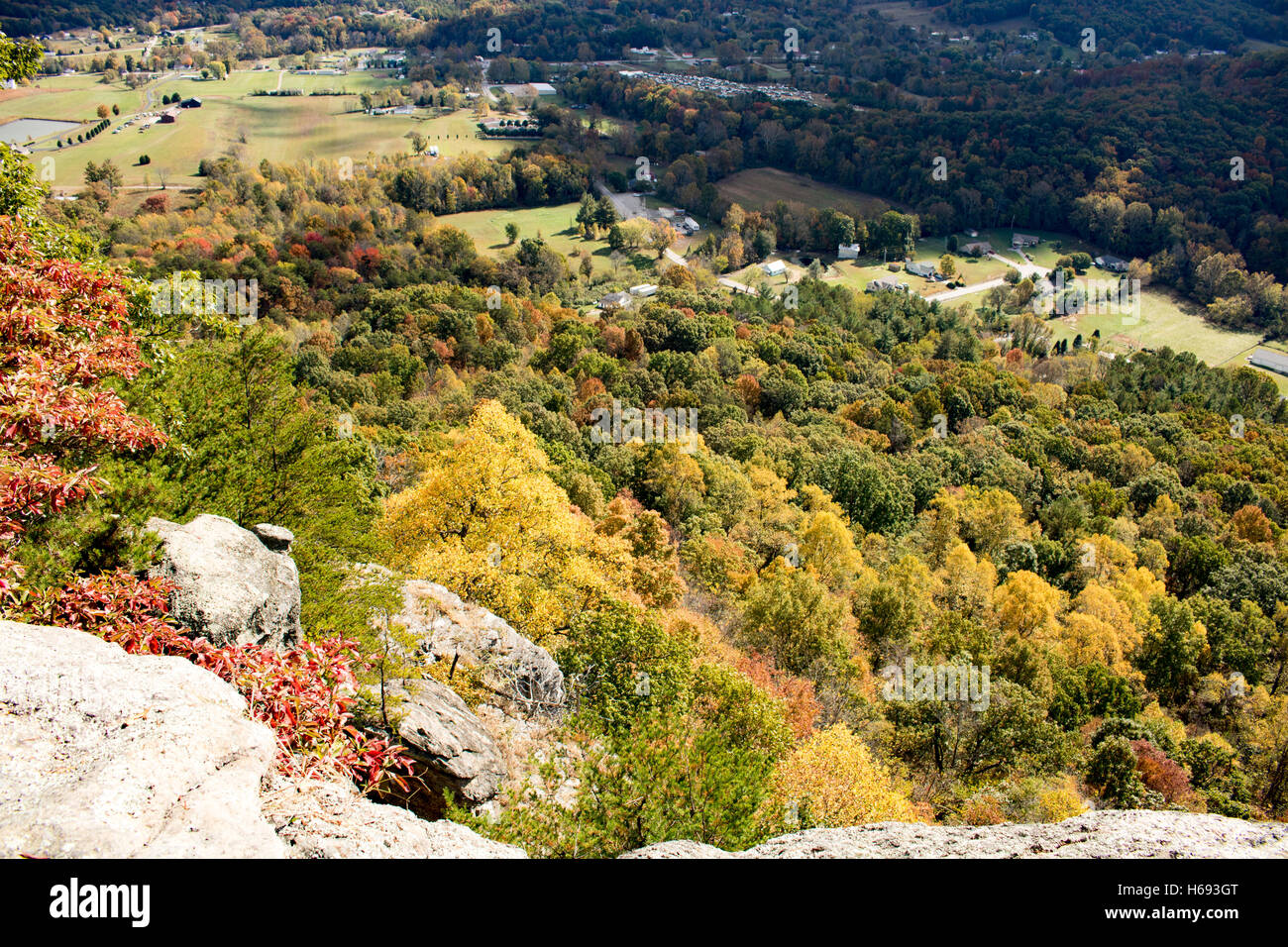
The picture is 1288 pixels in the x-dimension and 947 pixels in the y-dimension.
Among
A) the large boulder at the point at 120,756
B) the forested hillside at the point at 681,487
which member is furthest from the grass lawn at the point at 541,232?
the large boulder at the point at 120,756

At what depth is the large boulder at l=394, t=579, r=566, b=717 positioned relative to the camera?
2108cm

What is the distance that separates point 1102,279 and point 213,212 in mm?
153151

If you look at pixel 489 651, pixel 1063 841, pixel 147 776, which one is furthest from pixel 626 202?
pixel 147 776

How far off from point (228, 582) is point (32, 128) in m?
177

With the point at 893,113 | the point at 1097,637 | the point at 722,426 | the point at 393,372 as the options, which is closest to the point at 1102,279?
the point at 893,113

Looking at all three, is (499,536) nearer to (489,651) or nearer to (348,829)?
(489,651)

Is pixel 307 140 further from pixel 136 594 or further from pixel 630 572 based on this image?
pixel 136 594

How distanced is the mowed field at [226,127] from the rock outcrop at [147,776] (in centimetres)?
14603

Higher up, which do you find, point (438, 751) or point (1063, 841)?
point (1063, 841)

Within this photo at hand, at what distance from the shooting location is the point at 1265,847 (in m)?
9.23

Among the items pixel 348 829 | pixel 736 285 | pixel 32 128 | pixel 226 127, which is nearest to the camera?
pixel 348 829

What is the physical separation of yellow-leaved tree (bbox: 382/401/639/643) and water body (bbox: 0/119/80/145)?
6006 inches

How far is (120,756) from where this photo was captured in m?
7.95

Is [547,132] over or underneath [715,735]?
over
